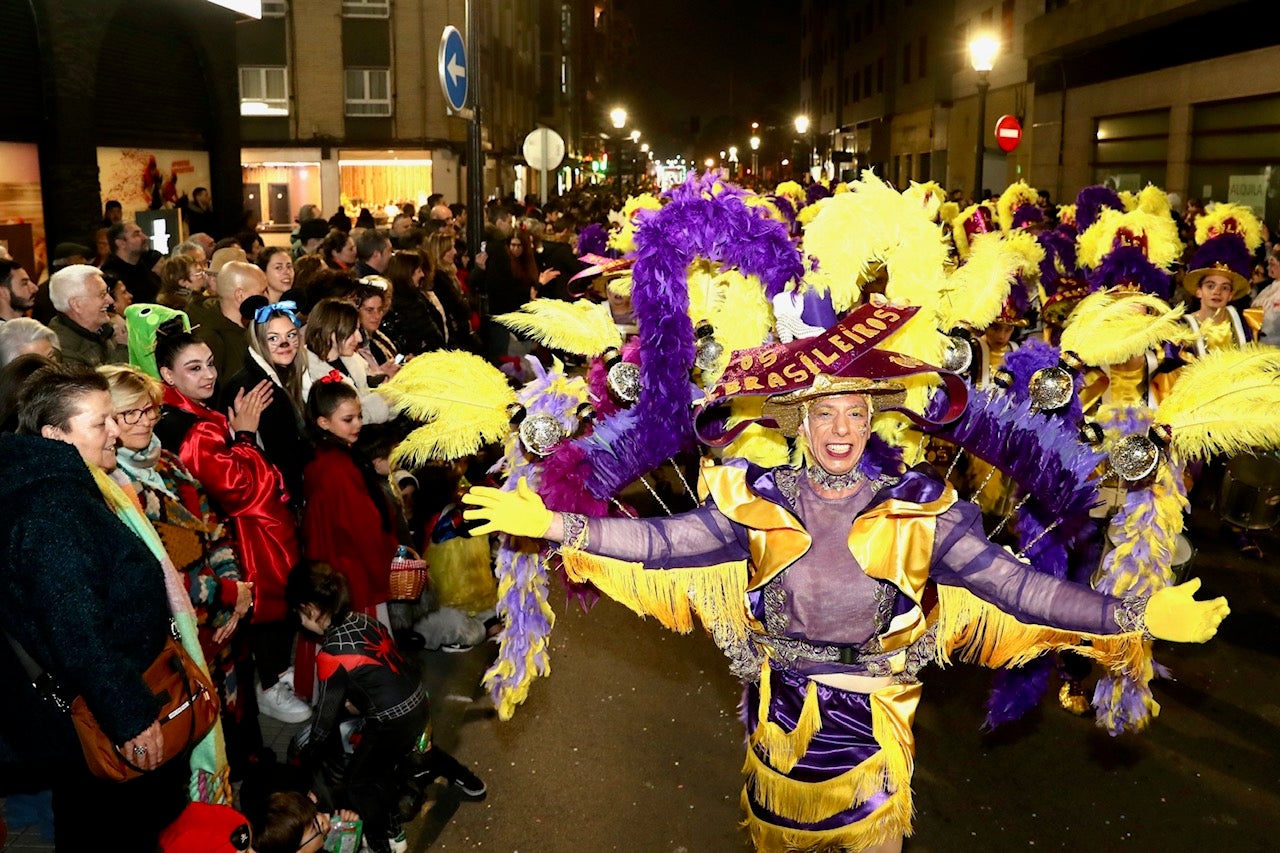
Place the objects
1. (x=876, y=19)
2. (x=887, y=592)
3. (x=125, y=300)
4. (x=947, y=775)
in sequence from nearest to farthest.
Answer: (x=887, y=592)
(x=947, y=775)
(x=125, y=300)
(x=876, y=19)

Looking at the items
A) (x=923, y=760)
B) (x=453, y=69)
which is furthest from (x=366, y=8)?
(x=923, y=760)

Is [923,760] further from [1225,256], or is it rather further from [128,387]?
[1225,256]

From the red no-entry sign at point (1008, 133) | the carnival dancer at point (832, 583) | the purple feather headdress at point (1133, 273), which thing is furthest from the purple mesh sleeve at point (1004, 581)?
the red no-entry sign at point (1008, 133)

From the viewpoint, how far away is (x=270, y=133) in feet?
104

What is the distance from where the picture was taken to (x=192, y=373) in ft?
15.6

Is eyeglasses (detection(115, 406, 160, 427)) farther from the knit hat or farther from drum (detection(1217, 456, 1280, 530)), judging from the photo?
drum (detection(1217, 456, 1280, 530))

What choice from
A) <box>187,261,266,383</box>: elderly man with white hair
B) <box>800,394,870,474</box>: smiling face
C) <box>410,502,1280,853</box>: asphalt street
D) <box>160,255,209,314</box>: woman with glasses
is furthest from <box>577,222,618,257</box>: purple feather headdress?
<box>800,394,870,474</box>: smiling face

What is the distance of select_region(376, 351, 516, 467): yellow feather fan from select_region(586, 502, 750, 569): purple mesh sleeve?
107 cm

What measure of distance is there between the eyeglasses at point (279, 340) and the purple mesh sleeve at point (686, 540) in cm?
279

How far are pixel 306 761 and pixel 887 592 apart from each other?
7.48 ft

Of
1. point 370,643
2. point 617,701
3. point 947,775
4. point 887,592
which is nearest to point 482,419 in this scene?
point 370,643

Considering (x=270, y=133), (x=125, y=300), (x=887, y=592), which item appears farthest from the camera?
(x=270, y=133)

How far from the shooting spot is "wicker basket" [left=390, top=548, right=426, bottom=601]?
530cm

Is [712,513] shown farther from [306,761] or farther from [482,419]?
[306,761]
